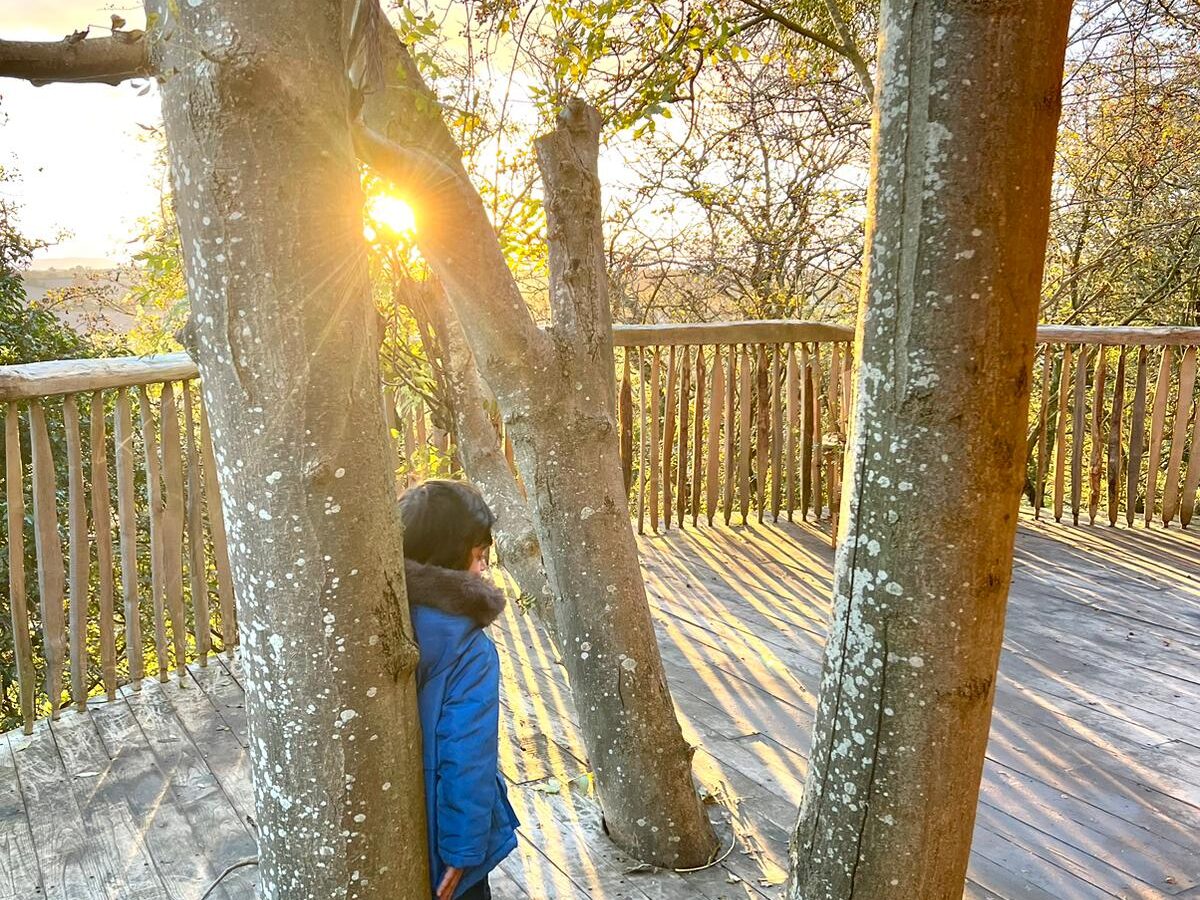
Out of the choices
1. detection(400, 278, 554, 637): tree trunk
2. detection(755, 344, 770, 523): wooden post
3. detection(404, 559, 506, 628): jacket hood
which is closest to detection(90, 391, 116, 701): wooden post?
detection(400, 278, 554, 637): tree trunk

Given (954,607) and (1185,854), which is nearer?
(954,607)

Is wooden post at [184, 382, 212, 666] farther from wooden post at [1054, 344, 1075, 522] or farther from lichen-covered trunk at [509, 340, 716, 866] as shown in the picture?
wooden post at [1054, 344, 1075, 522]

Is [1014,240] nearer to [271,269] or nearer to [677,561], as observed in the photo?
[271,269]

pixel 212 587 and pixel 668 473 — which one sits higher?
pixel 668 473

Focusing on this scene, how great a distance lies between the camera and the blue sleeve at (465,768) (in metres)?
1.81

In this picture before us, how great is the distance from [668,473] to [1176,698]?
276 centimetres

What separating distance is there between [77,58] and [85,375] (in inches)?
74.3

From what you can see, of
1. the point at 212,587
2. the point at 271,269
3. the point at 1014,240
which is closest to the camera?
the point at 1014,240

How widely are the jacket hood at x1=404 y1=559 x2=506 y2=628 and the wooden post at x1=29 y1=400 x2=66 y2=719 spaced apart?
65.7 inches

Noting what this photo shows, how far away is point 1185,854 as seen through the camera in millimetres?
2527

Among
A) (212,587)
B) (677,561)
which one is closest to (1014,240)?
(677,561)

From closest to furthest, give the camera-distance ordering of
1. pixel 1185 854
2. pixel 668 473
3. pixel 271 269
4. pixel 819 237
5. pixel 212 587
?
pixel 271 269 < pixel 1185 854 < pixel 668 473 < pixel 819 237 < pixel 212 587

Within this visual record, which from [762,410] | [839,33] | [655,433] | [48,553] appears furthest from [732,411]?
[48,553]

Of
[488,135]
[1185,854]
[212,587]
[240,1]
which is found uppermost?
[488,135]
